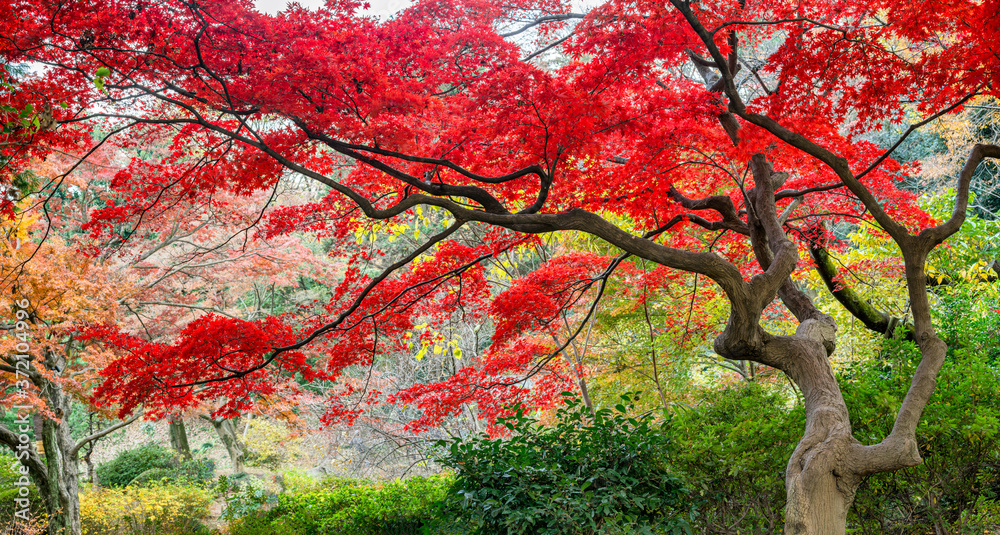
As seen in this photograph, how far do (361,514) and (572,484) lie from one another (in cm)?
291

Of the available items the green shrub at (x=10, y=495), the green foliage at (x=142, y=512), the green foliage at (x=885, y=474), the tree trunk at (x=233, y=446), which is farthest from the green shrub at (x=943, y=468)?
the tree trunk at (x=233, y=446)

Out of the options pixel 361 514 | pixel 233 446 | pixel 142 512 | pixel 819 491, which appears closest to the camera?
pixel 819 491

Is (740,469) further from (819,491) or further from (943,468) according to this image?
(943,468)

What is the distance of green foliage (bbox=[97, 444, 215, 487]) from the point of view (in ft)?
34.6

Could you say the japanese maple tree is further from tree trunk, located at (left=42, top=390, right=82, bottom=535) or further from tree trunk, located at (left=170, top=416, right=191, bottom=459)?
tree trunk, located at (left=170, top=416, right=191, bottom=459)

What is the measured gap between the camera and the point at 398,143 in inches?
136

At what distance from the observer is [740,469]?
10.3 ft

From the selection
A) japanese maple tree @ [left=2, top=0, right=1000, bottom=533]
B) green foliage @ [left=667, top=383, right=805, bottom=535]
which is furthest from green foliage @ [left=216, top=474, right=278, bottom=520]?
green foliage @ [left=667, top=383, right=805, bottom=535]

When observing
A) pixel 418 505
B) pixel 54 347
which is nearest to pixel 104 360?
pixel 54 347

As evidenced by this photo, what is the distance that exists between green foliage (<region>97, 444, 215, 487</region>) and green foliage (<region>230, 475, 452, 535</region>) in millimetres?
5941

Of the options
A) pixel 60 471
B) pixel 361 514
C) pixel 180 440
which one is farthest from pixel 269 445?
pixel 361 514

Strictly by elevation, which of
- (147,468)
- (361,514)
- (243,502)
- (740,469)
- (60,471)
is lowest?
(740,469)

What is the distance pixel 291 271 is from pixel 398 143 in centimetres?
596

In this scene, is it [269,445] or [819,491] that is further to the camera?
[269,445]
